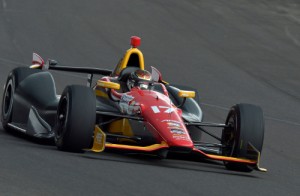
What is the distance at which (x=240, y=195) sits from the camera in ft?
31.7

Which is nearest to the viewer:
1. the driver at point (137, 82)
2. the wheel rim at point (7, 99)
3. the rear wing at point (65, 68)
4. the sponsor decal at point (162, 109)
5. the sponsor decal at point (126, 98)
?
the sponsor decal at point (162, 109)

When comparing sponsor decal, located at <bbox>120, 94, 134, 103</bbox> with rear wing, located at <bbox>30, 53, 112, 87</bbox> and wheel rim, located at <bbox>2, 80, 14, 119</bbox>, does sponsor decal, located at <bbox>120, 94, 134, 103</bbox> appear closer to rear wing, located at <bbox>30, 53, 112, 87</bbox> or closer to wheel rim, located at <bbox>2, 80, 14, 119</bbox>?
rear wing, located at <bbox>30, 53, 112, 87</bbox>

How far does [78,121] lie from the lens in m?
11.1

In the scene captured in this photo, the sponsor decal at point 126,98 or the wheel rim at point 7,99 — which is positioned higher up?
the sponsor decal at point 126,98

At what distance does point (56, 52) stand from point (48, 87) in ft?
29.8

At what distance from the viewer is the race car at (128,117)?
11.1 meters

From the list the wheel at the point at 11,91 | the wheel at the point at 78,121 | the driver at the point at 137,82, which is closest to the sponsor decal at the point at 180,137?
the wheel at the point at 78,121

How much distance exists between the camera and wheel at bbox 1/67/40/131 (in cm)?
1338

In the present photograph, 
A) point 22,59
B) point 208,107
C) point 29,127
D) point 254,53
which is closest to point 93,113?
point 29,127

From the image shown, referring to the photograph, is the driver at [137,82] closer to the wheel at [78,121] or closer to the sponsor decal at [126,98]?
the sponsor decal at [126,98]

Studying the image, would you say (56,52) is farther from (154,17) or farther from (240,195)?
(240,195)

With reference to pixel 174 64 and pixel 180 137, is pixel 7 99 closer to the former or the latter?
pixel 180 137

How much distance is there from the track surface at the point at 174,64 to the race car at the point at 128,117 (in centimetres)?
21

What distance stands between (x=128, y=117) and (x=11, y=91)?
271cm
